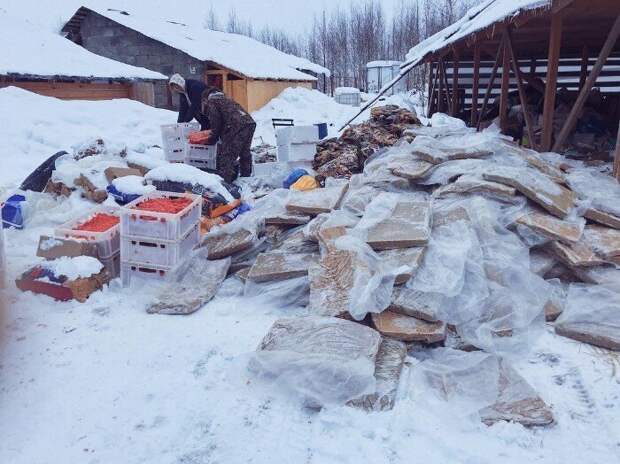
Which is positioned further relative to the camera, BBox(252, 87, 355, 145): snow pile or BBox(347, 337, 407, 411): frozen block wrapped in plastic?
BBox(252, 87, 355, 145): snow pile

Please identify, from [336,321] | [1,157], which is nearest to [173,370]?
[336,321]

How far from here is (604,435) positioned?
7.65 ft

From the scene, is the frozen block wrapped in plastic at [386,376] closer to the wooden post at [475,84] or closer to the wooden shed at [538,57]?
the wooden shed at [538,57]

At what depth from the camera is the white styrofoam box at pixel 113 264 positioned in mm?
4066

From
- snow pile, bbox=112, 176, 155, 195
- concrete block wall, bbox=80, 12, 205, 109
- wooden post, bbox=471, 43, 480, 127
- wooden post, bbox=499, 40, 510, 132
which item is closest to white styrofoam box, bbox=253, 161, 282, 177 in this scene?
snow pile, bbox=112, 176, 155, 195

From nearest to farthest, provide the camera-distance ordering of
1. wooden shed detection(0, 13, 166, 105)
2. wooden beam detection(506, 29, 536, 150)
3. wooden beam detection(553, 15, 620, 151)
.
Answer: wooden beam detection(553, 15, 620, 151) < wooden beam detection(506, 29, 536, 150) < wooden shed detection(0, 13, 166, 105)

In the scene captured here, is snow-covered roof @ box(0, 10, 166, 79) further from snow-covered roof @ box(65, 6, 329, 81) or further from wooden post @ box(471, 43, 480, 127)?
wooden post @ box(471, 43, 480, 127)

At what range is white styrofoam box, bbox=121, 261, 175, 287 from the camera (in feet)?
13.2

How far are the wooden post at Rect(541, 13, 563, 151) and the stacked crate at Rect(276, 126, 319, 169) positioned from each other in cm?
350

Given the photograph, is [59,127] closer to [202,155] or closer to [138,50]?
[202,155]

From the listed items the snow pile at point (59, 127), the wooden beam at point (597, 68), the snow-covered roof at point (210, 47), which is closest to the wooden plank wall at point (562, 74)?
the wooden beam at point (597, 68)

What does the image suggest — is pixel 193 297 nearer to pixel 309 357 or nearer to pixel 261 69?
pixel 309 357

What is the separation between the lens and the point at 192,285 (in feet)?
12.9

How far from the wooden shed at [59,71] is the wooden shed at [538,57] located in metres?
9.51
